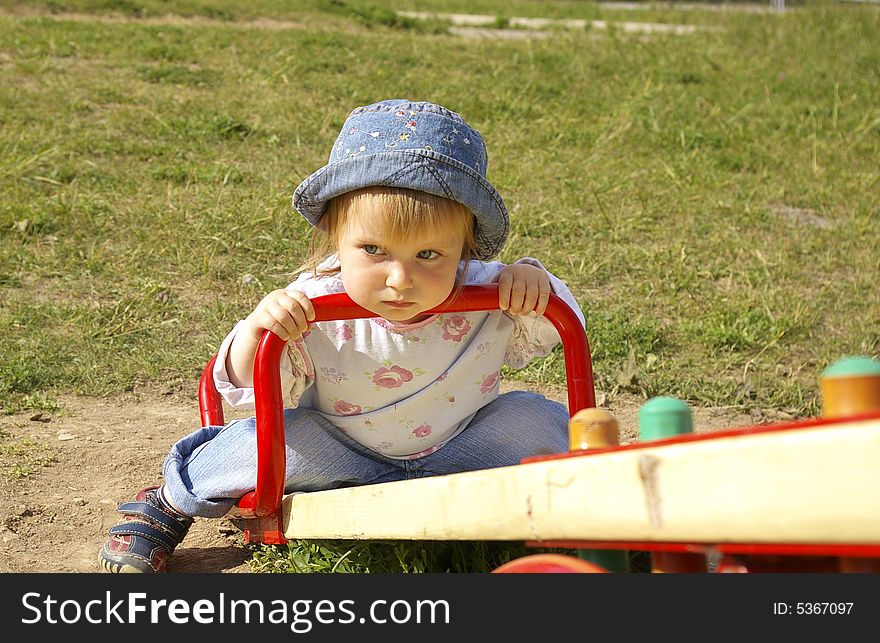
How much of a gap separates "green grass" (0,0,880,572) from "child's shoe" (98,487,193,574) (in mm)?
1073

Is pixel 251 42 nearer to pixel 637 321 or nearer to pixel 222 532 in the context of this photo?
pixel 637 321

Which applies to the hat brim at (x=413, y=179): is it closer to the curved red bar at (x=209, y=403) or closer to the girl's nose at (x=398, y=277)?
the girl's nose at (x=398, y=277)

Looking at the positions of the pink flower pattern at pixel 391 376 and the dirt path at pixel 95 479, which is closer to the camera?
the pink flower pattern at pixel 391 376

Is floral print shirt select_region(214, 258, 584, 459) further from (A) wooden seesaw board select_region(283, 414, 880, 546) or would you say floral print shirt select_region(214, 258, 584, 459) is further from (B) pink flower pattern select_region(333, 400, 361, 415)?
(A) wooden seesaw board select_region(283, 414, 880, 546)

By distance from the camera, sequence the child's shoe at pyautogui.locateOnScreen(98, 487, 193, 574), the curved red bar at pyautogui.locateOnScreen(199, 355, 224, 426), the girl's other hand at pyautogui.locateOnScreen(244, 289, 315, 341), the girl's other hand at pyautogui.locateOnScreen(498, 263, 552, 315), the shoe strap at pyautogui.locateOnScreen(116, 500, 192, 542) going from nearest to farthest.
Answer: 1. the girl's other hand at pyautogui.locateOnScreen(244, 289, 315, 341)
2. the girl's other hand at pyautogui.locateOnScreen(498, 263, 552, 315)
3. the child's shoe at pyautogui.locateOnScreen(98, 487, 193, 574)
4. the shoe strap at pyautogui.locateOnScreen(116, 500, 192, 542)
5. the curved red bar at pyautogui.locateOnScreen(199, 355, 224, 426)

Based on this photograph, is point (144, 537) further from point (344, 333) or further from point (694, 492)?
point (694, 492)

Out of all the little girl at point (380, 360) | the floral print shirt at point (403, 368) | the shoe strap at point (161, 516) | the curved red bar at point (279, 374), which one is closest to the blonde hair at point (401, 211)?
the little girl at point (380, 360)

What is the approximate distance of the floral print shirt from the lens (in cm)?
261

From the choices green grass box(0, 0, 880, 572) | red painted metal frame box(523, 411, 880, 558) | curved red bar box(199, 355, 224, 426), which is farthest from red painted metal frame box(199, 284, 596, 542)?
green grass box(0, 0, 880, 572)

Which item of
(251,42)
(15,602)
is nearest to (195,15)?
(251,42)

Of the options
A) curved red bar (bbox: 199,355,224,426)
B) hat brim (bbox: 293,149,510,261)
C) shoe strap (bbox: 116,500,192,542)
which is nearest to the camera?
hat brim (bbox: 293,149,510,261)

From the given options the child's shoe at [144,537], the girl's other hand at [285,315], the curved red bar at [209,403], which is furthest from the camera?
the curved red bar at [209,403]

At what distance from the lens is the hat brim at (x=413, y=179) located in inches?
88.0

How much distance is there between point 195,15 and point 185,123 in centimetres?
325
